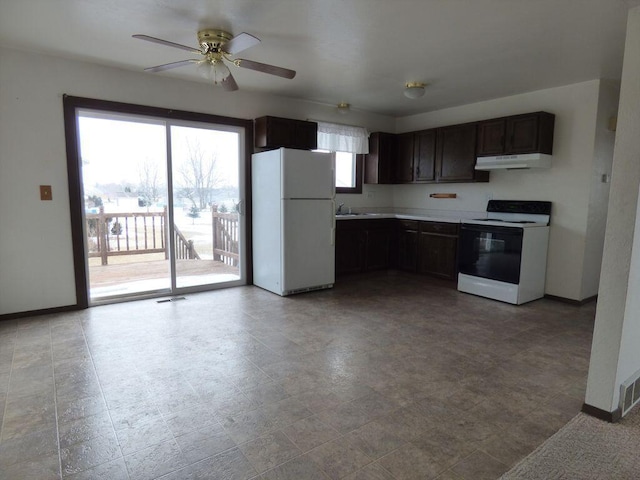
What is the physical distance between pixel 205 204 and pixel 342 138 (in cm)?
226

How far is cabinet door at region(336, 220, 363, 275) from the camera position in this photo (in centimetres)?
533

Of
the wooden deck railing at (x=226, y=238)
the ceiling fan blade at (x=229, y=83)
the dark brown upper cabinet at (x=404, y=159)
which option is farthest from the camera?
the dark brown upper cabinet at (x=404, y=159)

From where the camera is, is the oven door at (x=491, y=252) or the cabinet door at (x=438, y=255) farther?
the cabinet door at (x=438, y=255)

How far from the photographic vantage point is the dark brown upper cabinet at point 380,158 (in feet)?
19.4

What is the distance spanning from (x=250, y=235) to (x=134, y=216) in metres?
1.37

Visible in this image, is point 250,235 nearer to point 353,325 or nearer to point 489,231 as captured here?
point 353,325

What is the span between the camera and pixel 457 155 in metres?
5.18

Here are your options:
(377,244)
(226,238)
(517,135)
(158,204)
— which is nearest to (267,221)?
(226,238)

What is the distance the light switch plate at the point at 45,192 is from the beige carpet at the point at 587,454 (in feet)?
13.9

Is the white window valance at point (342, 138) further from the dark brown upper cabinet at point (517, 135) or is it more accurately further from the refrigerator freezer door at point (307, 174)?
the dark brown upper cabinet at point (517, 135)

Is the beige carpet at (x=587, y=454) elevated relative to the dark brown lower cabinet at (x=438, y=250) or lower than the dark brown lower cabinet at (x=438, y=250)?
lower

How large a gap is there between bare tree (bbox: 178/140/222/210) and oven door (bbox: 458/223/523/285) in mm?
3152

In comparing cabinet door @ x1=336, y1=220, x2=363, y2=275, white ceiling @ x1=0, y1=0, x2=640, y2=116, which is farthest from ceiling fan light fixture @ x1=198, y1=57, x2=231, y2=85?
cabinet door @ x1=336, y1=220, x2=363, y2=275

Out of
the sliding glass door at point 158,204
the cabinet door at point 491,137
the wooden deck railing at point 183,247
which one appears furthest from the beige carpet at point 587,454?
the wooden deck railing at point 183,247
